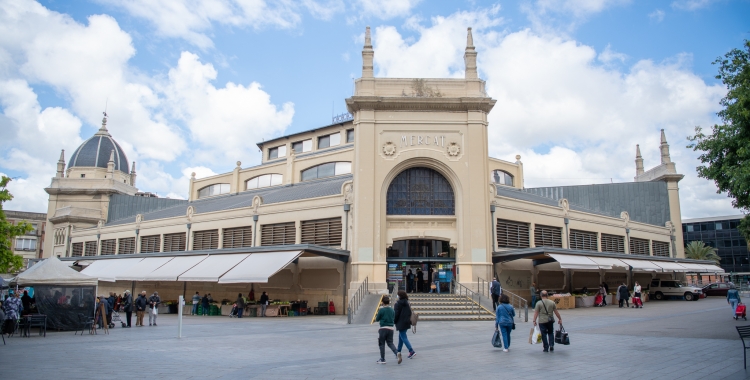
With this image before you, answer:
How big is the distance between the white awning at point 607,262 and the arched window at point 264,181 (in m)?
25.9

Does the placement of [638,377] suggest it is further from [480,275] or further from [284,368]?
[480,275]

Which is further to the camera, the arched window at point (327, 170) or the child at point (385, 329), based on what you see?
the arched window at point (327, 170)

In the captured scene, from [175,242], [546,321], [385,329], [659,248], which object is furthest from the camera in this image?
[659,248]

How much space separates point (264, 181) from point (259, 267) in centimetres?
2183

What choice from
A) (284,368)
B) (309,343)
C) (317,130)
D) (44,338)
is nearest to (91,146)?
(317,130)

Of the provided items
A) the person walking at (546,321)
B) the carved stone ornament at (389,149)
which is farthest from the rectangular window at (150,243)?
the person walking at (546,321)

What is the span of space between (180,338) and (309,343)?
469 centimetres

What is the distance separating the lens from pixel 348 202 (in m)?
30.1

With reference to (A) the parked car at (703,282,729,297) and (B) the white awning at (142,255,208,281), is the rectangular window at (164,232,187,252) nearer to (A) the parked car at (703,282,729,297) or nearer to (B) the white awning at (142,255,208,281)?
(B) the white awning at (142,255,208,281)

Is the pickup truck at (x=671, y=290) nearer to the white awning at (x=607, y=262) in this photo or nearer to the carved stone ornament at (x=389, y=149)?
the white awning at (x=607, y=262)

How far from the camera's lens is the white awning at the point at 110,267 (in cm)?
3588

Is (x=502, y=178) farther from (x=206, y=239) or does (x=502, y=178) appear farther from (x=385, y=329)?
(x=385, y=329)

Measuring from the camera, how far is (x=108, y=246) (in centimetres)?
4706

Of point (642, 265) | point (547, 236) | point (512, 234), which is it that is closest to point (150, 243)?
point (512, 234)
